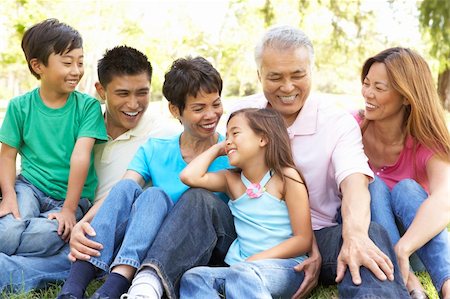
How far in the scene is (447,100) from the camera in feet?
46.7

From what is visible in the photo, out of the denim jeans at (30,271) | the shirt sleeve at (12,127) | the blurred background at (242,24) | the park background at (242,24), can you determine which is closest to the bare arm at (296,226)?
the denim jeans at (30,271)

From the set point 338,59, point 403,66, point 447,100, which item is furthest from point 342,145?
point 338,59

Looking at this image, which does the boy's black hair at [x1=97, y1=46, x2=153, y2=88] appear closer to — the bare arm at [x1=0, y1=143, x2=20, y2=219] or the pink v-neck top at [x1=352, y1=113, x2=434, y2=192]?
the bare arm at [x1=0, y1=143, x2=20, y2=219]

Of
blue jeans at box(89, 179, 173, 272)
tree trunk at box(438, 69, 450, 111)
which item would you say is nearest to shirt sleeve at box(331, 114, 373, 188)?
blue jeans at box(89, 179, 173, 272)

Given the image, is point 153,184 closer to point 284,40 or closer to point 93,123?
point 93,123

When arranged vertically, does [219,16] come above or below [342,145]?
above

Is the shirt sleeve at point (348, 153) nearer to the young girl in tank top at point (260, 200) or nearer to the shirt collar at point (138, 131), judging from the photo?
the young girl in tank top at point (260, 200)

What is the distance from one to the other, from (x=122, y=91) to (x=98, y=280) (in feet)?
3.76

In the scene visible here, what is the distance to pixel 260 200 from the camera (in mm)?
2840

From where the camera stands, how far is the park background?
13477 mm

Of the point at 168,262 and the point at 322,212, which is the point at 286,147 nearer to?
the point at 322,212

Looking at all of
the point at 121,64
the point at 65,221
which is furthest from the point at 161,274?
the point at 121,64

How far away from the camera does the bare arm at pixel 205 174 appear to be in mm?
2877

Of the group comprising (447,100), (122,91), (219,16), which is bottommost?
(447,100)
